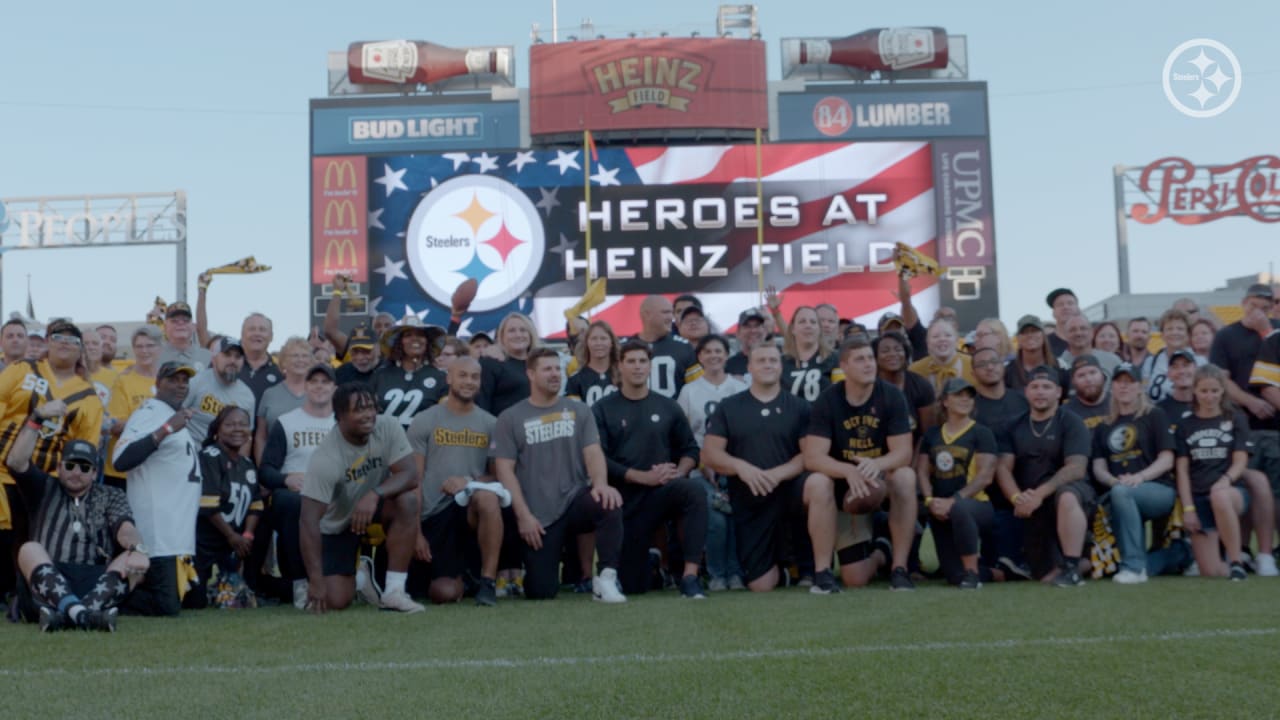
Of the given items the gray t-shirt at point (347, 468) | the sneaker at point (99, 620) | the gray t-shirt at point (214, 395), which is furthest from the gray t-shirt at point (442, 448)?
the sneaker at point (99, 620)

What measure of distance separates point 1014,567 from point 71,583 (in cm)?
563

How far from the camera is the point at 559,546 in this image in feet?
25.0

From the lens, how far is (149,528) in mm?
6988

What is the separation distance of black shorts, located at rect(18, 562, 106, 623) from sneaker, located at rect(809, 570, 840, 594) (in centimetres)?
398

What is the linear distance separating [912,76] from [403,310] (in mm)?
12027

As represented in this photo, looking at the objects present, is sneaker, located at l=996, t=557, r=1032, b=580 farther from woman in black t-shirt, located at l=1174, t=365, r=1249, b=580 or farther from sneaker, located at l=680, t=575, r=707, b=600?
sneaker, located at l=680, t=575, r=707, b=600

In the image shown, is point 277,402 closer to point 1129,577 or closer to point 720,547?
point 720,547

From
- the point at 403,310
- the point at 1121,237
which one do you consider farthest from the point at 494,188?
the point at 1121,237

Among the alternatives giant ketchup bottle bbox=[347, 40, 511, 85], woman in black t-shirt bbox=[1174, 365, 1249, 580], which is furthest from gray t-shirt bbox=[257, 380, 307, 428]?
giant ketchup bottle bbox=[347, 40, 511, 85]

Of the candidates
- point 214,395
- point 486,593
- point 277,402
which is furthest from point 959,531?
point 214,395

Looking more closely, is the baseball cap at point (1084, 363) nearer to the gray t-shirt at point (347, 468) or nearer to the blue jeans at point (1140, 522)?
the blue jeans at point (1140, 522)

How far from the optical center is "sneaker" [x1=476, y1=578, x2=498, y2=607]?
7273mm

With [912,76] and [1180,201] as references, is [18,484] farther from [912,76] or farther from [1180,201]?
[1180,201]

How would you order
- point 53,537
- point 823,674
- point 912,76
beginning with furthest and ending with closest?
point 912,76
point 53,537
point 823,674
